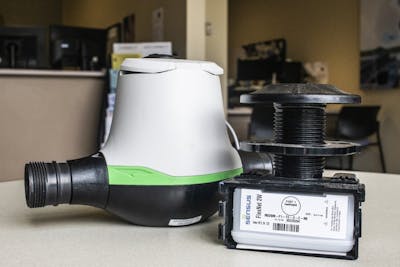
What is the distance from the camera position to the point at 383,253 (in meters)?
0.50

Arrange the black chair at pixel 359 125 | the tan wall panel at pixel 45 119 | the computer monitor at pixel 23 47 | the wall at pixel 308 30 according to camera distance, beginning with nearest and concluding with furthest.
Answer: the tan wall panel at pixel 45 119 → the computer monitor at pixel 23 47 → the black chair at pixel 359 125 → the wall at pixel 308 30

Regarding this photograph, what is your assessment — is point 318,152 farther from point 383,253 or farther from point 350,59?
point 350,59

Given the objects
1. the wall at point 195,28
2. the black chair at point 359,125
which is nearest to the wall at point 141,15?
the wall at point 195,28

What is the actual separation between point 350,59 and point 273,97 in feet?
19.3

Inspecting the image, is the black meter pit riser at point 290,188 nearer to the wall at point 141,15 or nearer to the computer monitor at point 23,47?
the wall at point 141,15

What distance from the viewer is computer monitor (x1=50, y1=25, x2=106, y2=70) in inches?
177

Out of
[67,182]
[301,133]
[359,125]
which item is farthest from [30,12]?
[301,133]

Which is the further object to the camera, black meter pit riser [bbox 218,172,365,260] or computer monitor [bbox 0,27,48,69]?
computer monitor [bbox 0,27,48,69]

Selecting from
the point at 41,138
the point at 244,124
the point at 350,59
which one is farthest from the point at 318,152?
the point at 350,59

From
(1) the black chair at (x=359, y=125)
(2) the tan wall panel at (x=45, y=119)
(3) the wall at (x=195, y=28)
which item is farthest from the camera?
(1) the black chair at (x=359, y=125)

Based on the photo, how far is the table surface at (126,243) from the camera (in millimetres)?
472

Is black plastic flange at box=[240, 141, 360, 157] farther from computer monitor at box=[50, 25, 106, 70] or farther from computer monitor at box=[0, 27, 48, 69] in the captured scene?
Answer: computer monitor at box=[50, 25, 106, 70]

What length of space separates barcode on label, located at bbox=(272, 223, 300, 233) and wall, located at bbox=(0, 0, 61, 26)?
951 cm

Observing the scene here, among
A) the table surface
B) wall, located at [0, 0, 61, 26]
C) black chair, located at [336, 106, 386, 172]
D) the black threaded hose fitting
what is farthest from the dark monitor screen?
the black threaded hose fitting
